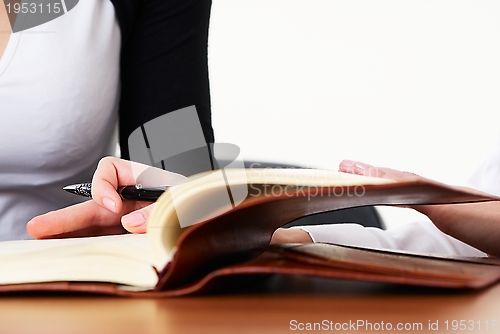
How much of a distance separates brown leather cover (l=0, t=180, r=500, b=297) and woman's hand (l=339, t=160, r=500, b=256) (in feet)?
0.28

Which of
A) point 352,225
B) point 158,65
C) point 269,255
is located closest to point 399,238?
point 352,225

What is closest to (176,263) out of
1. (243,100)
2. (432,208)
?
(432,208)

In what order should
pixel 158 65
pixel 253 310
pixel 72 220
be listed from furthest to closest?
1. pixel 158 65
2. pixel 72 220
3. pixel 253 310

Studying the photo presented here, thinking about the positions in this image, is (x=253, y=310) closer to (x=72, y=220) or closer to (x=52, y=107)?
(x=72, y=220)

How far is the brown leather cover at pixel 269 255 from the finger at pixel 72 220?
0.16m

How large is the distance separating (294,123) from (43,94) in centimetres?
199

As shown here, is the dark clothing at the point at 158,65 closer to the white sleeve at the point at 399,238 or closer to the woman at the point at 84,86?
the woman at the point at 84,86

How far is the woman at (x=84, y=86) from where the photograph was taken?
676mm

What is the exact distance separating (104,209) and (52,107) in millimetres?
276

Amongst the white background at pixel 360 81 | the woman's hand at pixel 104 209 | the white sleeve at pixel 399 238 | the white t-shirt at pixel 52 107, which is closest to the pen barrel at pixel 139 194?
the woman's hand at pixel 104 209

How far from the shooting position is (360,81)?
98.9 inches

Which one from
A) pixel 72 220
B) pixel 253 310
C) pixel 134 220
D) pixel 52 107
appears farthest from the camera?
pixel 52 107

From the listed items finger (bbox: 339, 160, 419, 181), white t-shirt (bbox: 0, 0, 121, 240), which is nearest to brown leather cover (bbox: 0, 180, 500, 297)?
finger (bbox: 339, 160, 419, 181)

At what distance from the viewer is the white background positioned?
2240 millimetres
